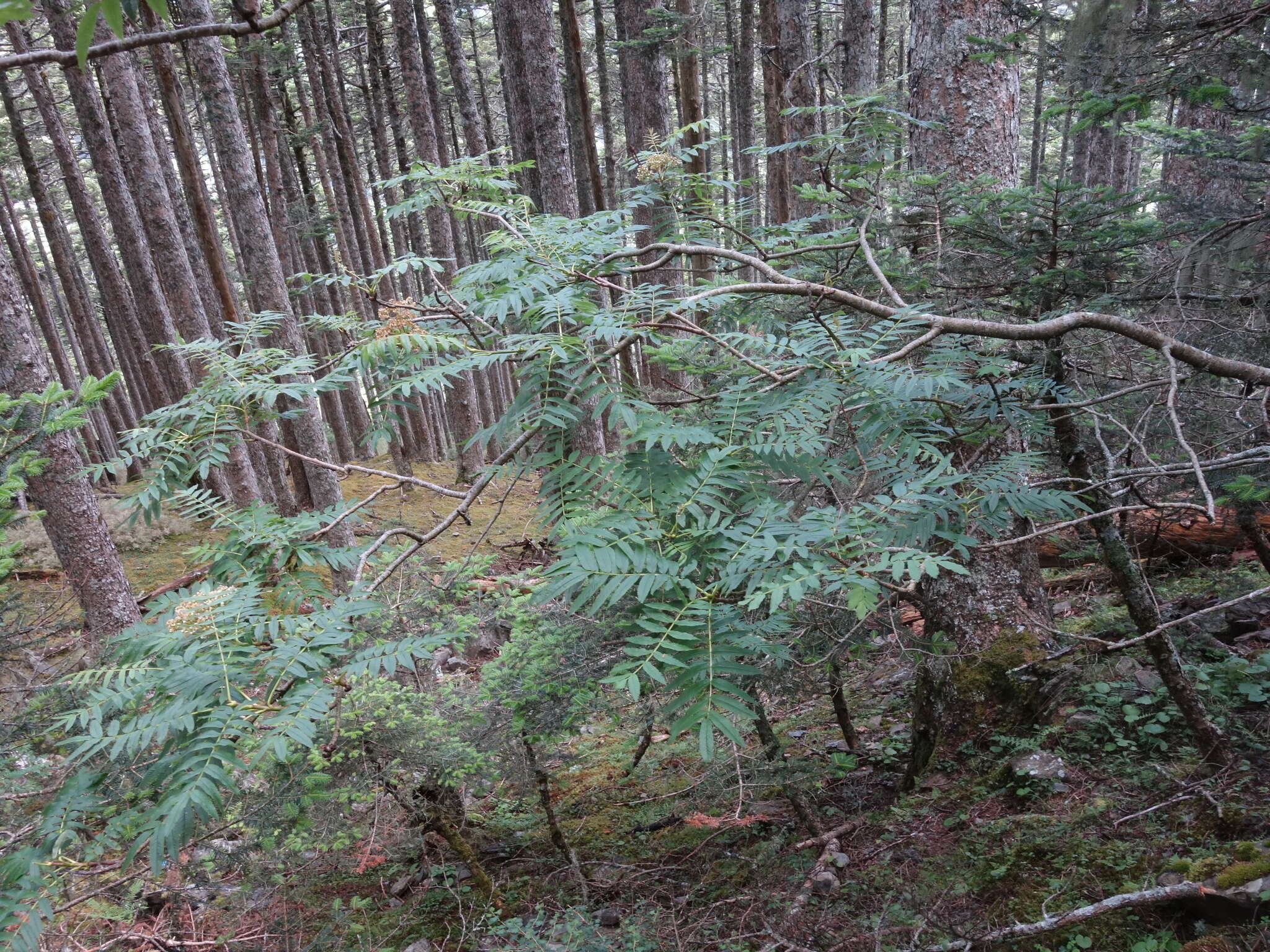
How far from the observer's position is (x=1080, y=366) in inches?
135

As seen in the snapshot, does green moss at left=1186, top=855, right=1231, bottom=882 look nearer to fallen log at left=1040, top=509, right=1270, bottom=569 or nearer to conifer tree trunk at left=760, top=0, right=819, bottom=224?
fallen log at left=1040, top=509, right=1270, bottom=569

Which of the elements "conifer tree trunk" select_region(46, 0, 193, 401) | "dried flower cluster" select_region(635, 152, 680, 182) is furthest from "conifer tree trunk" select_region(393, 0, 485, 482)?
"dried flower cluster" select_region(635, 152, 680, 182)

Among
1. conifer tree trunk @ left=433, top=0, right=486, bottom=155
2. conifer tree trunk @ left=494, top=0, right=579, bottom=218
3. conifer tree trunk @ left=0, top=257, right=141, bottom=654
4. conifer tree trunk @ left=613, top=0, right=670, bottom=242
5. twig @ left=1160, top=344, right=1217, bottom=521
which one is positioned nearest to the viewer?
twig @ left=1160, top=344, right=1217, bottom=521

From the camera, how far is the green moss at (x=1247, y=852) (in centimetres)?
284

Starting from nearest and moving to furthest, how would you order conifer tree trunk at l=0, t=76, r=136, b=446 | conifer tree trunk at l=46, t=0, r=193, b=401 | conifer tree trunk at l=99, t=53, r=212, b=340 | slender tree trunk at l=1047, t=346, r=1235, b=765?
slender tree trunk at l=1047, t=346, r=1235, b=765
conifer tree trunk at l=99, t=53, r=212, b=340
conifer tree trunk at l=46, t=0, r=193, b=401
conifer tree trunk at l=0, t=76, r=136, b=446

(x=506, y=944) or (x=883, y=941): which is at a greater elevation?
(x=883, y=941)

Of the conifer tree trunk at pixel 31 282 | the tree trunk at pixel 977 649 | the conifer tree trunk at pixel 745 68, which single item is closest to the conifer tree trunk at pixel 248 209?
the tree trunk at pixel 977 649

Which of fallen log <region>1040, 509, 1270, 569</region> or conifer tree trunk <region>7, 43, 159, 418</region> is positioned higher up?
conifer tree trunk <region>7, 43, 159, 418</region>

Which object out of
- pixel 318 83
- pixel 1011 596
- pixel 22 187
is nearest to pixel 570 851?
pixel 1011 596

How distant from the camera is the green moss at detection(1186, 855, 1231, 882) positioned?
9.46 ft

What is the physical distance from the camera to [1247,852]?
2867 millimetres

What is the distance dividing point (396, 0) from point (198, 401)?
14.0 m

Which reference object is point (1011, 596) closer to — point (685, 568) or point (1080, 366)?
point (1080, 366)

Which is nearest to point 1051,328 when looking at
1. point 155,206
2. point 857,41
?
point 857,41
